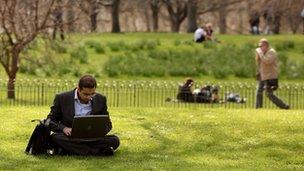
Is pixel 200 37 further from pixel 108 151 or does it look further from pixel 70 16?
pixel 108 151

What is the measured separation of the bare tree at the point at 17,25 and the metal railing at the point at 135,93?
0.58 m

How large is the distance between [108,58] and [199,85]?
5950 mm

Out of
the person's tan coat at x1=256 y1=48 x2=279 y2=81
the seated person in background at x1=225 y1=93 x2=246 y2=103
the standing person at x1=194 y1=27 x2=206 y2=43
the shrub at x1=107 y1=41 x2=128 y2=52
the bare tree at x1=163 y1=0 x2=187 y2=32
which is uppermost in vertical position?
the bare tree at x1=163 y1=0 x2=187 y2=32

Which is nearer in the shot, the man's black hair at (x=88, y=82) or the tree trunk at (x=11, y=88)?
the man's black hair at (x=88, y=82)

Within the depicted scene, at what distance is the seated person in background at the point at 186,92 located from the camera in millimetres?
20609

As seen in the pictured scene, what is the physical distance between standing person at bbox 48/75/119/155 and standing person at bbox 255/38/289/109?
8908 millimetres

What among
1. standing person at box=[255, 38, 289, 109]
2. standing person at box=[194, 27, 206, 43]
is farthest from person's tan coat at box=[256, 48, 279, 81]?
standing person at box=[194, 27, 206, 43]

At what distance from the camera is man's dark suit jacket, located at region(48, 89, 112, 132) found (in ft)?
34.0

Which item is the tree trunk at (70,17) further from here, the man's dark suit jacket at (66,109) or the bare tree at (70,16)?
the man's dark suit jacket at (66,109)

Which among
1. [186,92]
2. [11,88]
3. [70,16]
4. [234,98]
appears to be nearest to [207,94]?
[186,92]

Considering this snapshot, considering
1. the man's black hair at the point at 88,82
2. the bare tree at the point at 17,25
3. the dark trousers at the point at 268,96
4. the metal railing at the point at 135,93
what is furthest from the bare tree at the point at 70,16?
the man's black hair at the point at 88,82

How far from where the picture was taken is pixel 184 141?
12.0m

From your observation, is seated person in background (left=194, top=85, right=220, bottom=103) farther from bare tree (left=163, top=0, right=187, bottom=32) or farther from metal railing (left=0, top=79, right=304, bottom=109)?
bare tree (left=163, top=0, right=187, bottom=32)

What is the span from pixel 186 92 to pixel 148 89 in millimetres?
1196
